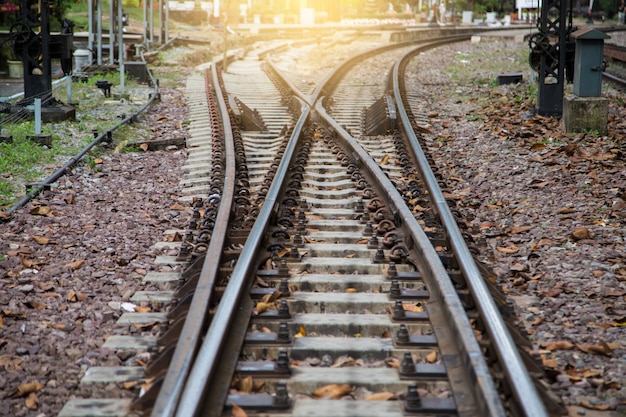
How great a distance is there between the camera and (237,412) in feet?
12.2

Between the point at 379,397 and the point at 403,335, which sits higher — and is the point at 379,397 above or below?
below

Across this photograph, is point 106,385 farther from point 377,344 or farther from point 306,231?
point 306,231

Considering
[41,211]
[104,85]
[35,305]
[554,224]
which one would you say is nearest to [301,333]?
[35,305]

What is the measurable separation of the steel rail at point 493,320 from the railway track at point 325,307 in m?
0.01

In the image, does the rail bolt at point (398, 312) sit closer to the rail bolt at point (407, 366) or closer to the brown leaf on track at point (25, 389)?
the rail bolt at point (407, 366)

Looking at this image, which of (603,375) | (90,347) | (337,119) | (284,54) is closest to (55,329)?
(90,347)

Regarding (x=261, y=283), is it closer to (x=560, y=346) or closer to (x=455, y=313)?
(x=455, y=313)

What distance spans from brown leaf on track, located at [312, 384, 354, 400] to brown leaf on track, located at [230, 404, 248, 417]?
41cm

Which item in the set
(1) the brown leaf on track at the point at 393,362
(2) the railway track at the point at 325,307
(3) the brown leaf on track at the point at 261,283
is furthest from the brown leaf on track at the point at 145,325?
(1) the brown leaf on track at the point at 393,362

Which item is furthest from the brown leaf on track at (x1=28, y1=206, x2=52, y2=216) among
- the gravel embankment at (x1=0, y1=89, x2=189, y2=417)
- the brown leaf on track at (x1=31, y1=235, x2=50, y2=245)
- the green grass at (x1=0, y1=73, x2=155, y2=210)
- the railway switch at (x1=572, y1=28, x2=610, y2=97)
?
the railway switch at (x1=572, y1=28, x2=610, y2=97)

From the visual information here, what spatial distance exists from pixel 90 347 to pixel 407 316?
1.87 m

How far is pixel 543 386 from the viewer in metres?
4.03

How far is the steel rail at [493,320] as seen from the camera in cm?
360

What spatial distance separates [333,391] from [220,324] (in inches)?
29.9
